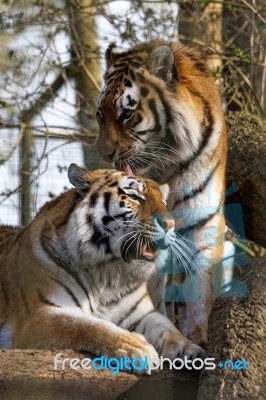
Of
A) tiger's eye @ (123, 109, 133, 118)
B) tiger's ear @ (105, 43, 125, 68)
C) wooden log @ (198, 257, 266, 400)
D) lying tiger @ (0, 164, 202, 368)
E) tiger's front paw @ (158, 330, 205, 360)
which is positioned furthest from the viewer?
tiger's ear @ (105, 43, 125, 68)

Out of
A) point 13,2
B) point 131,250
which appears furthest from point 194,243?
point 13,2

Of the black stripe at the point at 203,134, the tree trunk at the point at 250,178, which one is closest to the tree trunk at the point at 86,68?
the tree trunk at the point at 250,178

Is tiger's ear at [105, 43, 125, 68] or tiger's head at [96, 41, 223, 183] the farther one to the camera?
tiger's ear at [105, 43, 125, 68]

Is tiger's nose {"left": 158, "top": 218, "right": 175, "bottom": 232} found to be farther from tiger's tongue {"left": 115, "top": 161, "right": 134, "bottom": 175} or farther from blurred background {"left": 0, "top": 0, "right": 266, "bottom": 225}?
blurred background {"left": 0, "top": 0, "right": 266, "bottom": 225}

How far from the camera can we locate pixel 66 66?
6164 millimetres

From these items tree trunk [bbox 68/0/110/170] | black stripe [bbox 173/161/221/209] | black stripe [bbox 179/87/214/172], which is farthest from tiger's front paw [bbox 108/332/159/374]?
tree trunk [bbox 68/0/110/170]

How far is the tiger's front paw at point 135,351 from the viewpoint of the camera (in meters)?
3.07

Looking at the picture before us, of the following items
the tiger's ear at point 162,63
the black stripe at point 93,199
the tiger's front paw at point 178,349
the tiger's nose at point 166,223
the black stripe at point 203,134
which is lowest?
the tiger's front paw at point 178,349

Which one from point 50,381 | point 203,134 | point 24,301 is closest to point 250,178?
point 203,134

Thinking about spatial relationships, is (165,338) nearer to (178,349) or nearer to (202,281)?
(178,349)

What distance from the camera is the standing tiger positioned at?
3854 millimetres

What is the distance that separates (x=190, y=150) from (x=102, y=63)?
2.25m

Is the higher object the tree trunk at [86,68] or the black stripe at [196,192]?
the tree trunk at [86,68]

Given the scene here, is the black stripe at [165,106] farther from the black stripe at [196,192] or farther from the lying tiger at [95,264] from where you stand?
the lying tiger at [95,264]
